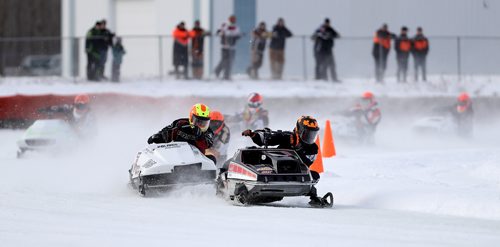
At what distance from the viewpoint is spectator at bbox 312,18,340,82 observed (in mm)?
32469

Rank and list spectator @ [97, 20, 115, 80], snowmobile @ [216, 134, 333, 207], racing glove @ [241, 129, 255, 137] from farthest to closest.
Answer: spectator @ [97, 20, 115, 80]
racing glove @ [241, 129, 255, 137]
snowmobile @ [216, 134, 333, 207]

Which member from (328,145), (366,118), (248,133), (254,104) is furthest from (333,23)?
(248,133)

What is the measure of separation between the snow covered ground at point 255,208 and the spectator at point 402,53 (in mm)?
8086

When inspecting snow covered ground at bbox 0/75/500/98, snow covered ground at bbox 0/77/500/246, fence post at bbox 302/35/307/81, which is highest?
fence post at bbox 302/35/307/81

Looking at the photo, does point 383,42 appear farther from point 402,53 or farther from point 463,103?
point 463,103

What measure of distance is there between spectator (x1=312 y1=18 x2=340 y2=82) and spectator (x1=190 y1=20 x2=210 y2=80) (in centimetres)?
316

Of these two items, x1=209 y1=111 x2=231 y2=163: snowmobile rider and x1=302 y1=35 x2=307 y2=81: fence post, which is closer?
x1=209 y1=111 x2=231 y2=163: snowmobile rider

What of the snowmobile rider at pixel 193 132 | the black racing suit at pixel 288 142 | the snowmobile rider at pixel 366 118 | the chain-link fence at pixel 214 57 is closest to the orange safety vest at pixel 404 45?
the chain-link fence at pixel 214 57

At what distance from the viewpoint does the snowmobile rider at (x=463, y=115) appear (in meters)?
30.3

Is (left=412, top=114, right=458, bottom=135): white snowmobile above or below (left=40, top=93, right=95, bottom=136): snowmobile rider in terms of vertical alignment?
below

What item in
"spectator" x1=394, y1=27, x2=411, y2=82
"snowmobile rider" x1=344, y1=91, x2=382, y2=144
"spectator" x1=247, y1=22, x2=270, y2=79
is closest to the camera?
"snowmobile rider" x1=344, y1=91, x2=382, y2=144

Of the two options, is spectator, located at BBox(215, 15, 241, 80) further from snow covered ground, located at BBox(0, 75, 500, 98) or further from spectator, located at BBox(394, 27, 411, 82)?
spectator, located at BBox(394, 27, 411, 82)

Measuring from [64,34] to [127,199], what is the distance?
81.2 ft

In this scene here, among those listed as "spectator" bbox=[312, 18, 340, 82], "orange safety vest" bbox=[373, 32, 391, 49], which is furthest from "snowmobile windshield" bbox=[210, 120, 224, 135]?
"orange safety vest" bbox=[373, 32, 391, 49]
